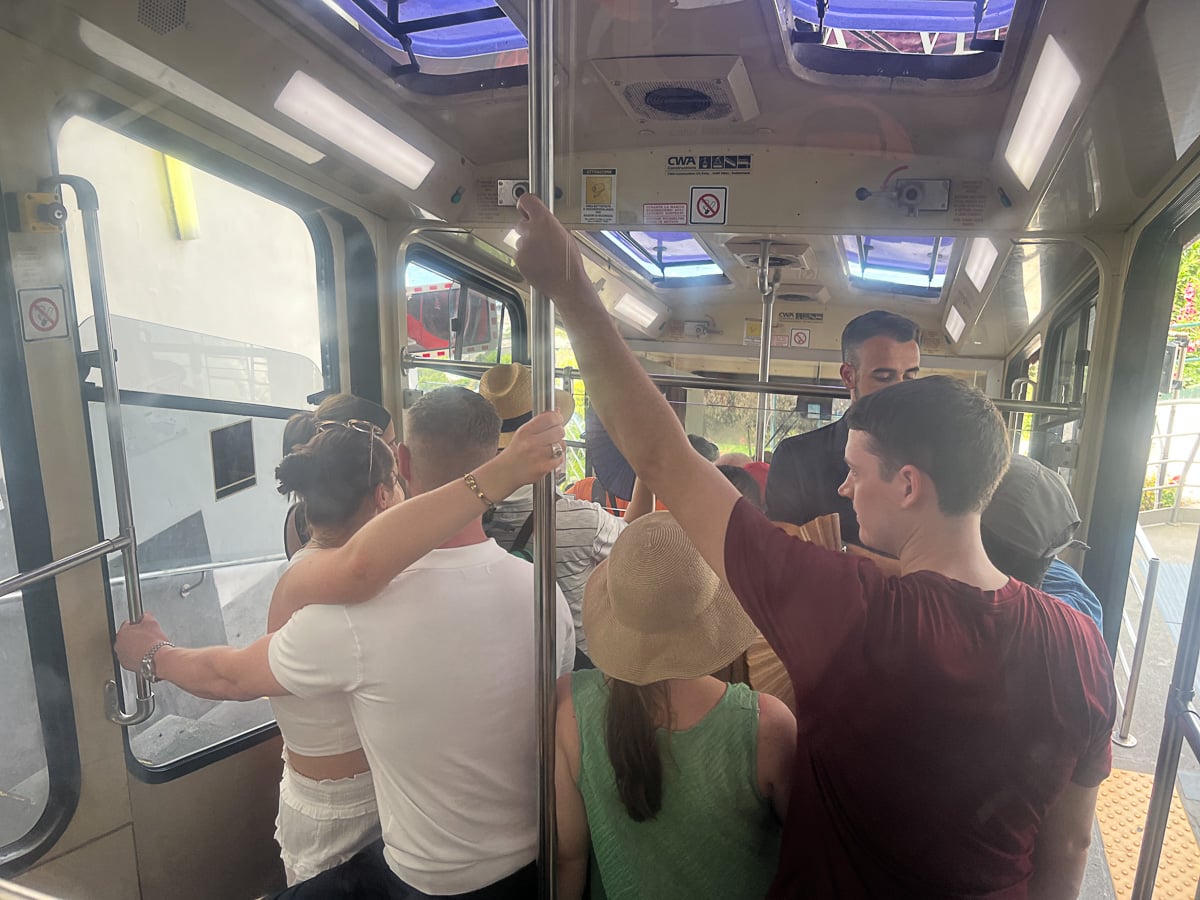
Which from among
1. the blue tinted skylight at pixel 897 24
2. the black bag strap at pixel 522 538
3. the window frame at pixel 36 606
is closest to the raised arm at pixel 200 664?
the window frame at pixel 36 606

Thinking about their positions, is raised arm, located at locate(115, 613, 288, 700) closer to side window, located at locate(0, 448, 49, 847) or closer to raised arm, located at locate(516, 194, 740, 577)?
side window, located at locate(0, 448, 49, 847)

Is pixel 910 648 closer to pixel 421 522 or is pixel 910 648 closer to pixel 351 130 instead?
pixel 421 522

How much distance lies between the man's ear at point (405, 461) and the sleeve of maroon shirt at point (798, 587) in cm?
58

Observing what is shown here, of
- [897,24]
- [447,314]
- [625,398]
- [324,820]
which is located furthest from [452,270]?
[324,820]

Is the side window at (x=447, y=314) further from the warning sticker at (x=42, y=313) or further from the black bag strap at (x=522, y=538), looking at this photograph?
the warning sticker at (x=42, y=313)

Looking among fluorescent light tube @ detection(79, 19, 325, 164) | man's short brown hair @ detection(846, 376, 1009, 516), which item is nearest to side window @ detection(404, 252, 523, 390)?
fluorescent light tube @ detection(79, 19, 325, 164)

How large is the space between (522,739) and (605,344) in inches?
27.9

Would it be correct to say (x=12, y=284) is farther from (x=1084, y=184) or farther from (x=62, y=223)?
(x=1084, y=184)

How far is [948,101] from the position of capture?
1165 millimetres

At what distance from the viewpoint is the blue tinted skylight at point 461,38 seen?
4.25 ft

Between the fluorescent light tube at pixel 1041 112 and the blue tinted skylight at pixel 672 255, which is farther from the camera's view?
the blue tinted skylight at pixel 672 255

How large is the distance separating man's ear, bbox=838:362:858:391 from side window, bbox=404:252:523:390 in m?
0.64

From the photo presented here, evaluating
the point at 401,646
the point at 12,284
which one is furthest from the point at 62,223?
the point at 401,646

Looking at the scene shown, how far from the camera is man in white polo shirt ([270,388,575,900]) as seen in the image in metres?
1.04
